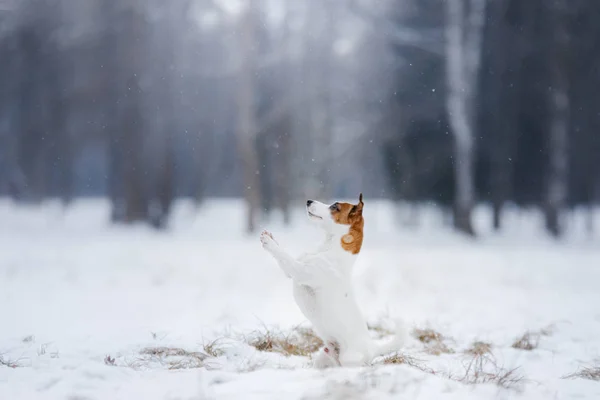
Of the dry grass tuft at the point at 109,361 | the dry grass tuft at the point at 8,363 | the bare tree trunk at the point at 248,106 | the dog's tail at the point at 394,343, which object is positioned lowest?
the dry grass tuft at the point at 109,361

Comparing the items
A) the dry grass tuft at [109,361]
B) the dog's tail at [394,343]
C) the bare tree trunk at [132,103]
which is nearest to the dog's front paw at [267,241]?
the dog's tail at [394,343]

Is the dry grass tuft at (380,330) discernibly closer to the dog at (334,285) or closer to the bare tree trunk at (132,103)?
the dog at (334,285)

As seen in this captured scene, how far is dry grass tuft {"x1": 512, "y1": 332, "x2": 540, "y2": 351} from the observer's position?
4531mm

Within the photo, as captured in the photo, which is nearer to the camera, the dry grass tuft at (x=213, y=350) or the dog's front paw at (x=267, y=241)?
the dog's front paw at (x=267, y=241)

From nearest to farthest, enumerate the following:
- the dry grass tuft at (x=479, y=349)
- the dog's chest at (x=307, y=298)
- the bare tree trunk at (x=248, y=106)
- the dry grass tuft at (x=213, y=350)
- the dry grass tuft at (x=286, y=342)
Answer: the dog's chest at (x=307, y=298), the dry grass tuft at (x=213, y=350), the dry grass tuft at (x=286, y=342), the dry grass tuft at (x=479, y=349), the bare tree trunk at (x=248, y=106)

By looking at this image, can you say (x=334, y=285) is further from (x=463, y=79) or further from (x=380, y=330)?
(x=463, y=79)

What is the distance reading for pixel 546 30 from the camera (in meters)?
13.4

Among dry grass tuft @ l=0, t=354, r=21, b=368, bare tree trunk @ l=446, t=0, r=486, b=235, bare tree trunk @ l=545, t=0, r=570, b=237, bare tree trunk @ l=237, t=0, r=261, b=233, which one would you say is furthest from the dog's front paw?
bare tree trunk @ l=545, t=0, r=570, b=237

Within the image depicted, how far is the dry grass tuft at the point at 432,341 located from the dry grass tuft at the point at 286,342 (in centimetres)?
88

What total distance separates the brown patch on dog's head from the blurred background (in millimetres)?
9441

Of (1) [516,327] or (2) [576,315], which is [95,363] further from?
(2) [576,315]

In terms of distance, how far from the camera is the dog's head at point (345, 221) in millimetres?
3295

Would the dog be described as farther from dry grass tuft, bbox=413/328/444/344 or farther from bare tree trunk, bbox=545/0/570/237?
bare tree trunk, bbox=545/0/570/237

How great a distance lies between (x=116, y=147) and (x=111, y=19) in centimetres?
332
